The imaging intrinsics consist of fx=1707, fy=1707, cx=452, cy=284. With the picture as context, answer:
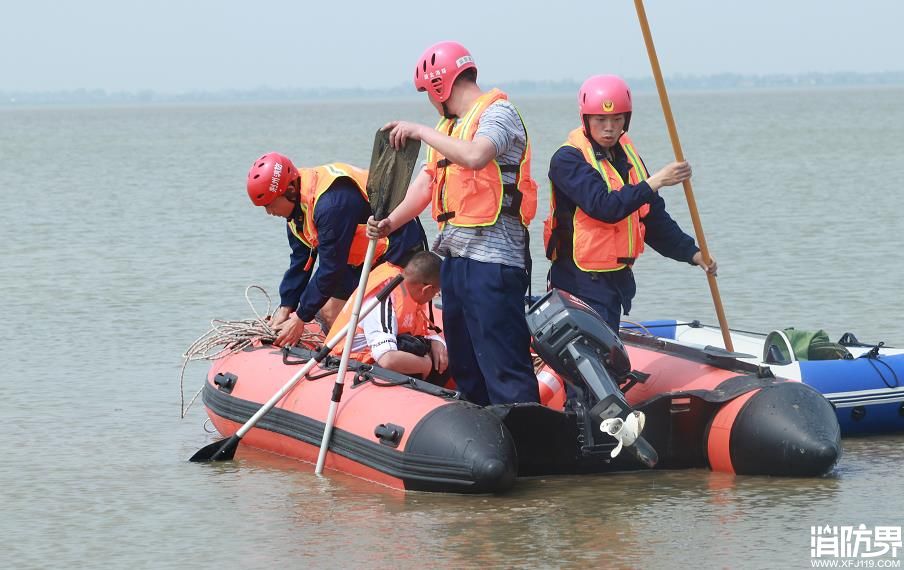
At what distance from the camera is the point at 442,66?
22.3 feet

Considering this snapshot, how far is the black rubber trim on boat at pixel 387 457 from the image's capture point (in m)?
6.71

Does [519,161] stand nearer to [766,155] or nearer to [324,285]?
[324,285]

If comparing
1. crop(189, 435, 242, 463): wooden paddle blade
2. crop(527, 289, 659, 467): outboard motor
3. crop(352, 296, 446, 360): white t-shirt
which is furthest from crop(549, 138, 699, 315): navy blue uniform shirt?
crop(189, 435, 242, 463): wooden paddle blade

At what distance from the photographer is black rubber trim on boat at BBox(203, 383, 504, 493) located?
671cm

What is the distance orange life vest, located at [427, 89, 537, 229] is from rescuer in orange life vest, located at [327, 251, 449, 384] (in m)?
0.62

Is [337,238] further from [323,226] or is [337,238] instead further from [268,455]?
[268,455]

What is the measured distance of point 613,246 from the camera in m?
7.04

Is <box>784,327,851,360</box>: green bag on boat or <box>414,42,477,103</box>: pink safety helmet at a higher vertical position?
<box>414,42,477,103</box>: pink safety helmet

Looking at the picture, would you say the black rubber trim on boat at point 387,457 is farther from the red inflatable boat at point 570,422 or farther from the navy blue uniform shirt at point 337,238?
the navy blue uniform shirt at point 337,238

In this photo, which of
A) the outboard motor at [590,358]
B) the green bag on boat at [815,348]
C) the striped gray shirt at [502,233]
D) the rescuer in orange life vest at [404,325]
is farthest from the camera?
the green bag on boat at [815,348]

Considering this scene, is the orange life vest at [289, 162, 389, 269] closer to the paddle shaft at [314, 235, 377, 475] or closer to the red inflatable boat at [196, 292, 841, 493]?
the paddle shaft at [314, 235, 377, 475]

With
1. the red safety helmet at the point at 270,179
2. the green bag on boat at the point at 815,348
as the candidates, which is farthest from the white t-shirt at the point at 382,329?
the green bag on boat at the point at 815,348

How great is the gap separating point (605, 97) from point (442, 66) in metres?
0.69

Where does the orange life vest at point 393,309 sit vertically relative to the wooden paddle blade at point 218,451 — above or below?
above
